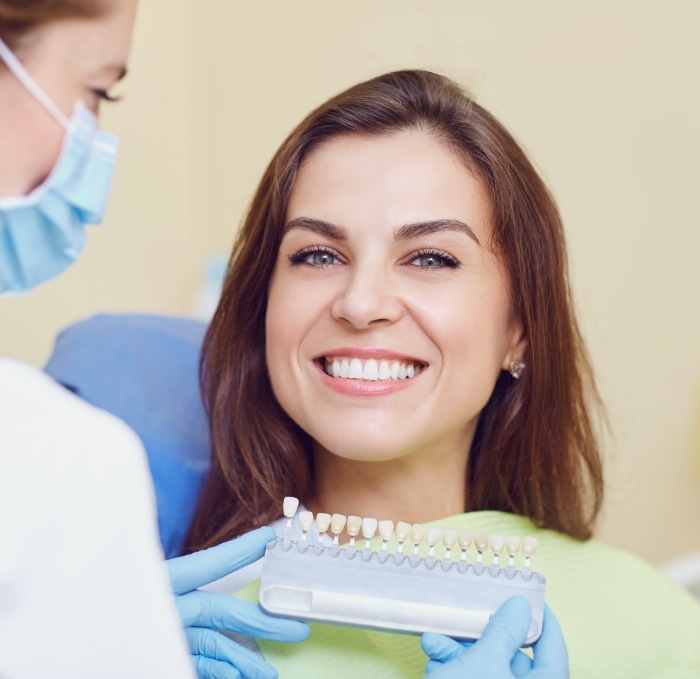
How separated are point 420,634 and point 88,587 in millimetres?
461

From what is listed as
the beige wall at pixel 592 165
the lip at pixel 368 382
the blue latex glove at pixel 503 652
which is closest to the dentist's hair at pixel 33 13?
the lip at pixel 368 382

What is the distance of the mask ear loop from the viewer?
824 mm

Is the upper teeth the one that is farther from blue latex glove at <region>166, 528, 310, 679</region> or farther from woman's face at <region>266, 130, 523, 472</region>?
blue latex glove at <region>166, 528, 310, 679</region>

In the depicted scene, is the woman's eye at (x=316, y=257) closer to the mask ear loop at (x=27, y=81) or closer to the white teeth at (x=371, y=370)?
the white teeth at (x=371, y=370)

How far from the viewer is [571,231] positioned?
1.83m

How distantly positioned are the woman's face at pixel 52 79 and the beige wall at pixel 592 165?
2.35 ft

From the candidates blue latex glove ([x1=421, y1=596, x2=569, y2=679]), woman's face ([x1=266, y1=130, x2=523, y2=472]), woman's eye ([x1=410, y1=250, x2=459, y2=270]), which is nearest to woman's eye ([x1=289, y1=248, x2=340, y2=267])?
woman's face ([x1=266, y1=130, x2=523, y2=472])

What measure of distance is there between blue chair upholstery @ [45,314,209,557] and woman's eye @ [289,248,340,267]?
1.37ft

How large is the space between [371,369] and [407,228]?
0.58ft

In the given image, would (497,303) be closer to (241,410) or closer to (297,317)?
(297,317)

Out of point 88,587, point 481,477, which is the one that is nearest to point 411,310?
point 481,477

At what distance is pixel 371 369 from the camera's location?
1.10m

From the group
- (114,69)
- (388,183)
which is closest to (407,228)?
(388,183)

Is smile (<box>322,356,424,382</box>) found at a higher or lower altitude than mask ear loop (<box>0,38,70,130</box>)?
lower
